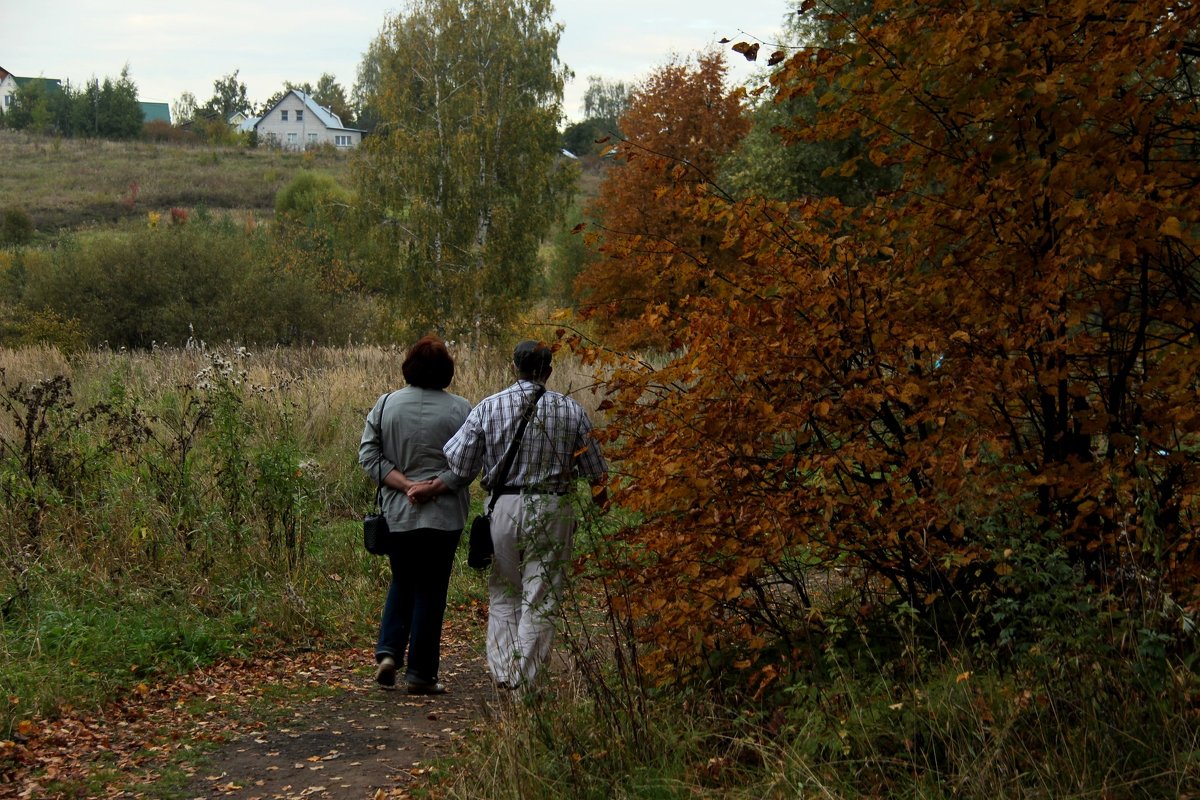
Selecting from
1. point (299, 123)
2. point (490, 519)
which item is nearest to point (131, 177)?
point (299, 123)

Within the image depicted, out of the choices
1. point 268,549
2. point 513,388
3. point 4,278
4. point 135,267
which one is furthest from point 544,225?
point 513,388

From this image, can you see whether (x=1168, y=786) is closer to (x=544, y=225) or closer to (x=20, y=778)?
(x=20, y=778)

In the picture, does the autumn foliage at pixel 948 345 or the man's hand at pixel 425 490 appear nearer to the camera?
the autumn foliage at pixel 948 345

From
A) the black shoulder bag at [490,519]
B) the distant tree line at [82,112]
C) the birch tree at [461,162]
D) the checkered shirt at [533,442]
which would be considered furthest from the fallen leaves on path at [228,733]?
the distant tree line at [82,112]

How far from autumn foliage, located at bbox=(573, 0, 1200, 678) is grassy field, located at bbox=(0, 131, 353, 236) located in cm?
5898

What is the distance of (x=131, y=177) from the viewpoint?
73812mm

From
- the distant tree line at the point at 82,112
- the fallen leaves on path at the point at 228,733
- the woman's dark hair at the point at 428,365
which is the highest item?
the distant tree line at the point at 82,112

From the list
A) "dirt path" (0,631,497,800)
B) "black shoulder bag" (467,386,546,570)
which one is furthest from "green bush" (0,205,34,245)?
"black shoulder bag" (467,386,546,570)

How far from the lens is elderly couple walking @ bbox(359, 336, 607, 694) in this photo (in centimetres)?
625

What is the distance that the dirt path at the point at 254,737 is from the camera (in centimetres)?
554

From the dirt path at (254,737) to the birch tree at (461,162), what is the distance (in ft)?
74.6

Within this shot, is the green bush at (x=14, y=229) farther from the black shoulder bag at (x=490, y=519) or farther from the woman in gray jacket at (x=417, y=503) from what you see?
the black shoulder bag at (x=490, y=519)

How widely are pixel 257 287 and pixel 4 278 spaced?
37.4 ft

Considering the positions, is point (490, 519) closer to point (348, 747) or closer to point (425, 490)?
point (425, 490)
